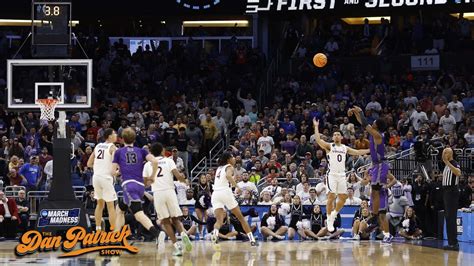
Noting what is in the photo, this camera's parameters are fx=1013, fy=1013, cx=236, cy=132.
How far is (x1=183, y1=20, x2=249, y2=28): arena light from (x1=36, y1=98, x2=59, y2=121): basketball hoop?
18848mm

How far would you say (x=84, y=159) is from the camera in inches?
1115

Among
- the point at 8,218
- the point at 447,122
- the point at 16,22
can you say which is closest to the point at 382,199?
the point at 447,122

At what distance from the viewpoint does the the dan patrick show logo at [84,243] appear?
19062 mm

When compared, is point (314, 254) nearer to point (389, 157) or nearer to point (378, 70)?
point (389, 157)

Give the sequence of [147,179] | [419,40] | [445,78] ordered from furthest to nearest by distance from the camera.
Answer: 1. [419,40]
2. [445,78]
3. [147,179]

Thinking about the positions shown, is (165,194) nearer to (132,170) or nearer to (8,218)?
(132,170)

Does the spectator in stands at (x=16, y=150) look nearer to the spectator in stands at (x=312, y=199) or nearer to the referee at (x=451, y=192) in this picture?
the spectator in stands at (x=312, y=199)

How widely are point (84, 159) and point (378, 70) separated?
12.3m

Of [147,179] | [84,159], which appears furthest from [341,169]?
[84,159]

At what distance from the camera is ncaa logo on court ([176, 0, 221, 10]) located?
3712cm

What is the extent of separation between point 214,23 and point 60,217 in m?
20.1

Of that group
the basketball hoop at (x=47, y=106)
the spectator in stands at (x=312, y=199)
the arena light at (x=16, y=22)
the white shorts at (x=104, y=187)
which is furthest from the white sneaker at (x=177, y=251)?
the arena light at (x=16, y=22)

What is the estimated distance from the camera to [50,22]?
2202 cm

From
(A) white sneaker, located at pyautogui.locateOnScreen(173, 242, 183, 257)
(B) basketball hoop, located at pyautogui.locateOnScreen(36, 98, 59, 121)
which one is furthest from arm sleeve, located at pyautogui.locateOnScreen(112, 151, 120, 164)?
(B) basketball hoop, located at pyautogui.locateOnScreen(36, 98, 59, 121)
